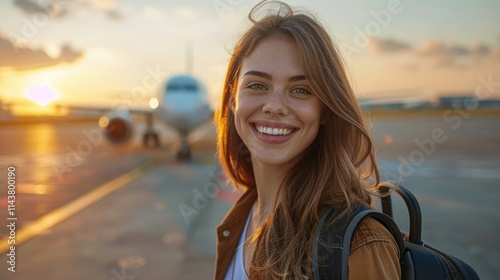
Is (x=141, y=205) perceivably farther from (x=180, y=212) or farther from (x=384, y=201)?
(x=384, y=201)

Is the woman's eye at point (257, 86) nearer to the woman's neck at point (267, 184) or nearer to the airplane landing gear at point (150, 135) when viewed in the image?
the woman's neck at point (267, 184)

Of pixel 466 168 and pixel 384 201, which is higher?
pixel 384 201

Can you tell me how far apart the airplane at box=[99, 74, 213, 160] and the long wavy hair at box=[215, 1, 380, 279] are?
10275 millimetres

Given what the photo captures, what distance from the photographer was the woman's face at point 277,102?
1469 mm

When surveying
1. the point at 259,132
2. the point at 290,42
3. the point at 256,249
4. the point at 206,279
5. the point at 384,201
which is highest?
the point at 290,42

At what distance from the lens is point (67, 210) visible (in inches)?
257

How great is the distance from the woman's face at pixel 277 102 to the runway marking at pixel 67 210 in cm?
438

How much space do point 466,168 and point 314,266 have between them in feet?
34.5

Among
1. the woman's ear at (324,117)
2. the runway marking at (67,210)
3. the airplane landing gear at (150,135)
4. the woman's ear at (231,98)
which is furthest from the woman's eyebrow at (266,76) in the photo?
the airplane landing gear at (150,135)

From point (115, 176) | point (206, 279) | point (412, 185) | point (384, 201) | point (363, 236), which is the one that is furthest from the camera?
point (115, 176)

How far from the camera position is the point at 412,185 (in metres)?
8.20

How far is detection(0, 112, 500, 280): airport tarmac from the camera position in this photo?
4297mm

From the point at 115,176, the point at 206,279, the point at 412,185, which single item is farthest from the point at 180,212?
the point at 412,185

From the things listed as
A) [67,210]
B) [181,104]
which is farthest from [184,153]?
[67,210]
